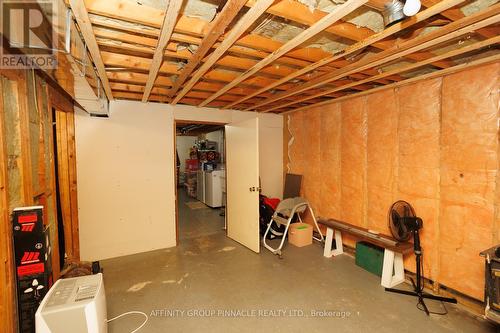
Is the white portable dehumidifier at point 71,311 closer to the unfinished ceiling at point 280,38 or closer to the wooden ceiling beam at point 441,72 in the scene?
the unfinished ceiling at point 280,38

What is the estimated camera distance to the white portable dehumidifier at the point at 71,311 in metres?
1.27

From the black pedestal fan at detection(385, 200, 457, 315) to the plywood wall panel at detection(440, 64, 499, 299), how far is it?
26 cm

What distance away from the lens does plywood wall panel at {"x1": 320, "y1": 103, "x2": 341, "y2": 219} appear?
3.56 m

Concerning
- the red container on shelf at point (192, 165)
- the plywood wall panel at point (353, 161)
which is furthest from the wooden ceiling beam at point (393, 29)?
the red container on shelf at point (192, 165)

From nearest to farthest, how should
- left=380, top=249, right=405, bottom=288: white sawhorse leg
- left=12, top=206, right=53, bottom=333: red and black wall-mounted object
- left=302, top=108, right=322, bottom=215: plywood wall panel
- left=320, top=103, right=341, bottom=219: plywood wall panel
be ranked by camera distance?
left=12, top=206, right=53, bottom=333: red and black wall-mounted object < left=380, top=249, right=405, bottom=288: white sawhorse leg < left=320, top=103, right=341, bottom=219: plywood wall panel < left=302, top=108, right=322, bottom=215: plywood wall panel

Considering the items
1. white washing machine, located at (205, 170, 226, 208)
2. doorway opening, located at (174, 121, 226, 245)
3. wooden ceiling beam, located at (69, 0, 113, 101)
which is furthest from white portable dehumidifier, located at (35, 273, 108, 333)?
white washing machine, located at (205, 170, 226, 208)

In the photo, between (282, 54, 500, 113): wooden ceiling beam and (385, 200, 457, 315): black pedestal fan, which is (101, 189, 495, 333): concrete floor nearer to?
(385, 200, 457, 315): black pedestal fan

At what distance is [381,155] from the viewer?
2965 mm

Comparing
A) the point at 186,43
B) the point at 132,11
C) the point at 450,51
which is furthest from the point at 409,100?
the point at 132,11

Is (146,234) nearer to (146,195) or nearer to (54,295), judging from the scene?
(146,195)

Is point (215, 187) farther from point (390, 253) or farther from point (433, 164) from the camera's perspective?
point (433, 164)

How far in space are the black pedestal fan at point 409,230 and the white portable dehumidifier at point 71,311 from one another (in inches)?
104

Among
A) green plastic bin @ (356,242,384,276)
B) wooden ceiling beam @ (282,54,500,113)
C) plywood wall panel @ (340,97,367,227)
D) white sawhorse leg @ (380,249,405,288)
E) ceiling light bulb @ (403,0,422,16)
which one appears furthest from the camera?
plywood wall panel @ (340,97,367,227)

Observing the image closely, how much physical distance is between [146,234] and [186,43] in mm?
2837
